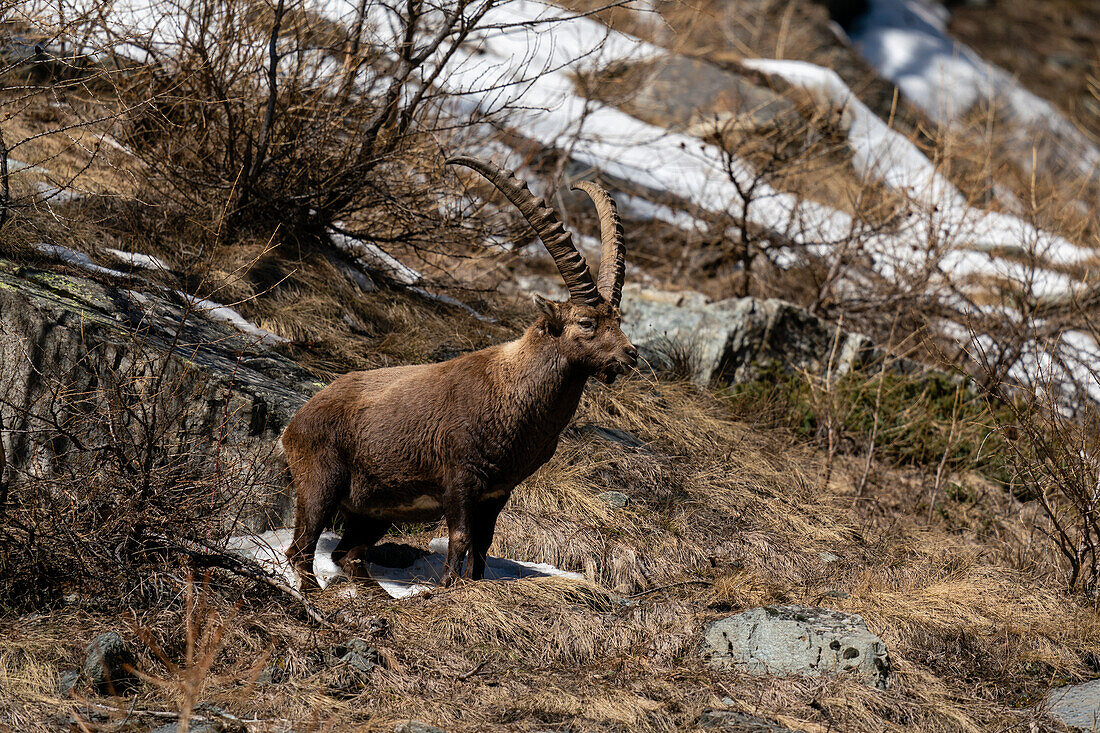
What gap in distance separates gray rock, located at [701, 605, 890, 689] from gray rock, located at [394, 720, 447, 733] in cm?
150

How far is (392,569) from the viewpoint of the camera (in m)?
5.46

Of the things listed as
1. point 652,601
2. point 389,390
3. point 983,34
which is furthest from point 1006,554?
point 983,34

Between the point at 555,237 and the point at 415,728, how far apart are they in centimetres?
241

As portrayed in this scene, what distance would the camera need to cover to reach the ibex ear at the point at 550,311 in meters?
4.85

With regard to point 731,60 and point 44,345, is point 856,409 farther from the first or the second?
point 731,60

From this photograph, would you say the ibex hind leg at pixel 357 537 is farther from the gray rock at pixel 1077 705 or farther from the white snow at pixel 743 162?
the gray rock at pixel 1077 705

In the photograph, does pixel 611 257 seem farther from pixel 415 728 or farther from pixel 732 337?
pixel 732 337

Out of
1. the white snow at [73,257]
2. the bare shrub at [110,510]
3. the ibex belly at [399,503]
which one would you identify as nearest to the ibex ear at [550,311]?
the ibex belly at [399,503]

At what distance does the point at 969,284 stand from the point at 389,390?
7625 mm

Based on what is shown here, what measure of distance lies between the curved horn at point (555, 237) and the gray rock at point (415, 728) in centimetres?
218

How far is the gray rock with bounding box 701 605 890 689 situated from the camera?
14.7 ft

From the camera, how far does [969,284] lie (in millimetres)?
10492

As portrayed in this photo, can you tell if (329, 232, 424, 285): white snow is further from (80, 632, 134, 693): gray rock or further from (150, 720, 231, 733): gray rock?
(150, 720, 231, 733): gray rock

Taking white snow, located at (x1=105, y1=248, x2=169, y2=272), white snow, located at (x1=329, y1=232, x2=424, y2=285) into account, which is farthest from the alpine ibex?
white snow, located at (x1=329, y1=232, x2=424, y2=285)
